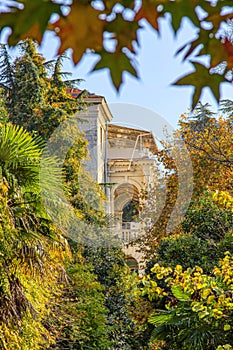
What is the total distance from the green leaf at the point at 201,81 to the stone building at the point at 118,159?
64.3 ft

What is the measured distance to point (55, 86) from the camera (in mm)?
19297

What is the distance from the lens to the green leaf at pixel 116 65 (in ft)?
4.51

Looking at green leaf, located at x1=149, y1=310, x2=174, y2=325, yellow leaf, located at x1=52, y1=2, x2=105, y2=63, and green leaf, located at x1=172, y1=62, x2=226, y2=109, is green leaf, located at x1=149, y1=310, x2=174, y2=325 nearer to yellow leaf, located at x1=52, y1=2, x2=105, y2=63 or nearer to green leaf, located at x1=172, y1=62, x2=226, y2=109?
green leaf, located at x1=172, y1=62, x2=226, y2=109

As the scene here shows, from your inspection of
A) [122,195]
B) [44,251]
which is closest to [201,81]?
[44,251]

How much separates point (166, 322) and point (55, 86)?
12283 mm

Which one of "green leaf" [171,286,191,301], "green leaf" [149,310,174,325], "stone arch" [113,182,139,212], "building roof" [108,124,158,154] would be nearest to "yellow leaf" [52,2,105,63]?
"green leaf" [171,286,191,301]

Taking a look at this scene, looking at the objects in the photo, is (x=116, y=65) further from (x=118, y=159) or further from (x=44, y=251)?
(x=118, y=159)

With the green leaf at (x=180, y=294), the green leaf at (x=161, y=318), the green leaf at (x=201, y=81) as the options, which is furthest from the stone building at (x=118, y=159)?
the green leaf at (x=201, y=81)

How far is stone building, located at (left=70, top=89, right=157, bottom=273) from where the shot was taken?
21891 millimetres

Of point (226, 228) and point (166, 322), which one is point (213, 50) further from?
point (226, 228)

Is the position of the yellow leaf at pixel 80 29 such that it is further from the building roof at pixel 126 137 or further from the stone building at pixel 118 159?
the building roof at pixel 126 137

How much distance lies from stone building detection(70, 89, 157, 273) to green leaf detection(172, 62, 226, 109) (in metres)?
19.6

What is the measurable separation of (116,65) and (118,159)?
22709 mm

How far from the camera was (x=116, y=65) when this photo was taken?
1.39m
